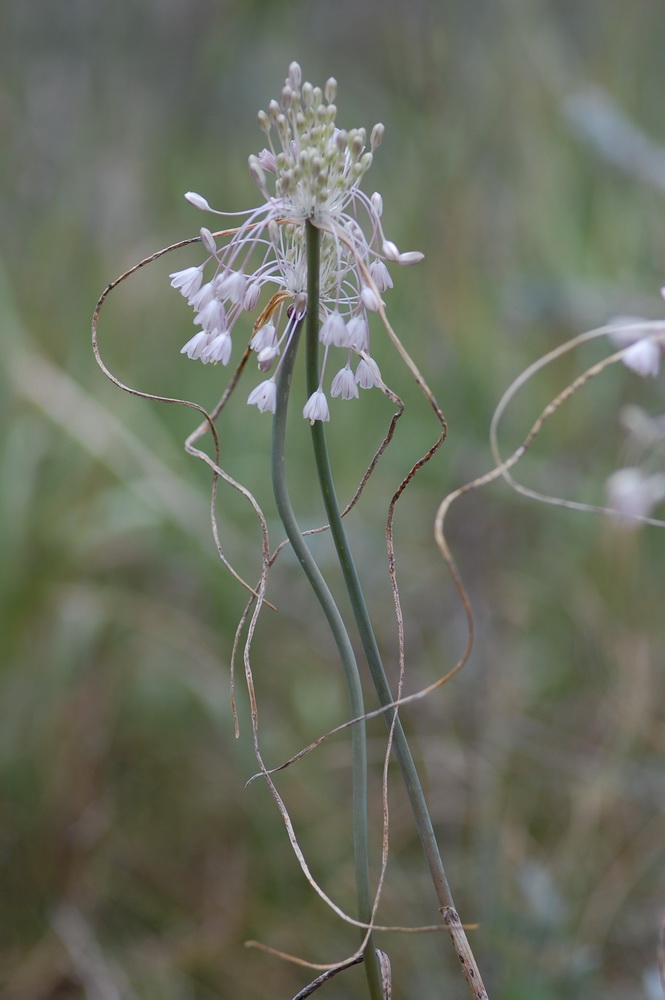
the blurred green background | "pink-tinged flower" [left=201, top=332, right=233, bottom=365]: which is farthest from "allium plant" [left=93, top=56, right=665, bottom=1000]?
the blurred green background

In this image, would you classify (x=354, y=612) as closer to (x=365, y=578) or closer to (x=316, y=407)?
(x=316, y=407)

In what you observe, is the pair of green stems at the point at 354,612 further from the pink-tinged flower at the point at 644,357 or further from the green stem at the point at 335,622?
the pink-tinged flower at the point at 644,357

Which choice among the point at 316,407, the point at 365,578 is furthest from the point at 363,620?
the point at 365,578

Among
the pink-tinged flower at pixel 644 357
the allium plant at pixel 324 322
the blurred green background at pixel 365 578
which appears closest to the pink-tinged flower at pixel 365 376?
the allium plant at pixel 324 322

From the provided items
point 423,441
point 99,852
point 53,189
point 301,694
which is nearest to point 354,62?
point 53,189

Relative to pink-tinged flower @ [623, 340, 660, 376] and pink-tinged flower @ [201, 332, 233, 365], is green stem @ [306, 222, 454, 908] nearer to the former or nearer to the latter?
pink-tinged flower @ [201, 332, 233, 365]

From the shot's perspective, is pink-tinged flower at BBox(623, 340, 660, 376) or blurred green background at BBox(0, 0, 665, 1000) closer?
pink-tinged flower at BBox(623, 340, 660, 376)
